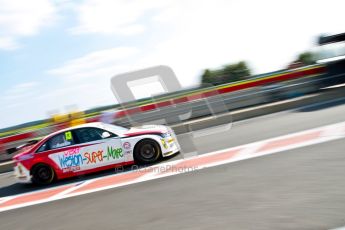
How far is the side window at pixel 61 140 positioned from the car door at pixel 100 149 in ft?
0.73

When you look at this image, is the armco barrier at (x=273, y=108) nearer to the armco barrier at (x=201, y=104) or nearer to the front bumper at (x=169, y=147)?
the armco barrier at (x=201, y=104)

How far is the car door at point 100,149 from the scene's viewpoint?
9.31m

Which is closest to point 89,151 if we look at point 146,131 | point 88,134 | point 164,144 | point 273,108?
point 88,134

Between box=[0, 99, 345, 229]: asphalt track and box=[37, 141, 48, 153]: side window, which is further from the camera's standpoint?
box=[37, 141, 48, 153]: side window

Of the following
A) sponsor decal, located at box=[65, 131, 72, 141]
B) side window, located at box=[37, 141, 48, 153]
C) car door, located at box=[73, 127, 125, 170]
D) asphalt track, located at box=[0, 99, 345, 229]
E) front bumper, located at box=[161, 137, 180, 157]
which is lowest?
asphalt track, located at box=[0, 99, 345, 229]

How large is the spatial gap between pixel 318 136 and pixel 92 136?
17.9 feet

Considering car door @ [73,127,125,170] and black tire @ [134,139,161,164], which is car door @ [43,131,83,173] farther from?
black tire @ [134,139,161,164]

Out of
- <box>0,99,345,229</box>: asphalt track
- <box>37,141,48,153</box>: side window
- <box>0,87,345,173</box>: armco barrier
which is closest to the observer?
<box>0,99,345,229</box>: asphalt track

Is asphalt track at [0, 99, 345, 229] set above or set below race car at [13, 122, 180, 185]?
below

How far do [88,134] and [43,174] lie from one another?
1.59 meters

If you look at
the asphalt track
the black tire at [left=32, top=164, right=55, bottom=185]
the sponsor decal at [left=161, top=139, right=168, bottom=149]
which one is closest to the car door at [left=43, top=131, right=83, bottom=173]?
the black tire at [left=32, top=164, right=55, bottom=185]

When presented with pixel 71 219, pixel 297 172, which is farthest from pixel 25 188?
pixel 297 172

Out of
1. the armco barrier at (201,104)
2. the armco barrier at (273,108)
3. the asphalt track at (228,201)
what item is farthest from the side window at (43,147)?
the armco barrier at (201,104)

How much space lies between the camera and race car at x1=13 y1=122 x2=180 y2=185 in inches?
367
